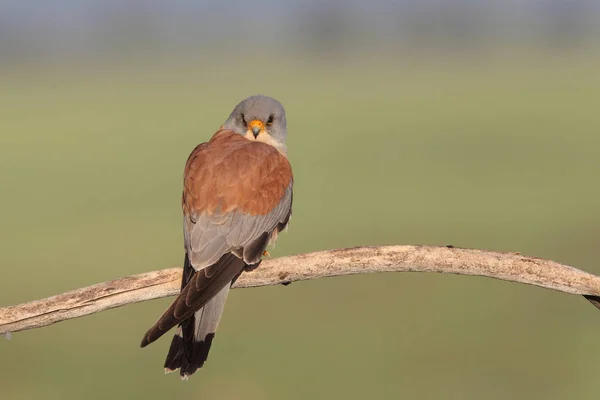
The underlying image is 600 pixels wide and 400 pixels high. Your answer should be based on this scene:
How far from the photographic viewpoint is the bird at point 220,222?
4711 mm

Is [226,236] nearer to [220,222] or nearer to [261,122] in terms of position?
[220,222]

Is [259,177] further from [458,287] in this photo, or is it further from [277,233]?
[458,287]

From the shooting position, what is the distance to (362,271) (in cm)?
462

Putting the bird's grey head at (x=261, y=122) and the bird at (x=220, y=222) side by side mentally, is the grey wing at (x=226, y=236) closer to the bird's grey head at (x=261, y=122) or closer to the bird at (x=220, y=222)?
the bird at (x=220, y=222)

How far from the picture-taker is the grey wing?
4.90 metres

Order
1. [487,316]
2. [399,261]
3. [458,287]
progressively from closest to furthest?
1. [399,261]
2. [487,316]
3. [458,287]

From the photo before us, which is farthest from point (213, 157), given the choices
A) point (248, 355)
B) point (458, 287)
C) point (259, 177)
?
point (458, 287)

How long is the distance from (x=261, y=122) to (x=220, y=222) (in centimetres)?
110

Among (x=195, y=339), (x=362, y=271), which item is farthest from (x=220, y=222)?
(x=362, y=271)

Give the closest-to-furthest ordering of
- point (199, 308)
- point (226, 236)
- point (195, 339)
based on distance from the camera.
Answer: point (199, 308)
point (195, 339)
point (226, 236)

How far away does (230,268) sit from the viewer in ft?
15.8

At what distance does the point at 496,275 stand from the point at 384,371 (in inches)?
319

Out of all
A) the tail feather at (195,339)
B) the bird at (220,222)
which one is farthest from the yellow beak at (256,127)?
the tail feather at (195,339)

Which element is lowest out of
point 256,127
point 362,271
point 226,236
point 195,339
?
point 195,339
